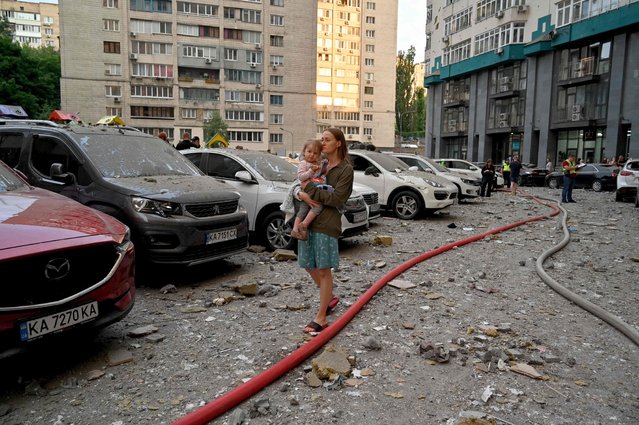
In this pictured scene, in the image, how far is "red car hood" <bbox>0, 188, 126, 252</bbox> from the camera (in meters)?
3.17

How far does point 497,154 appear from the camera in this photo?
46.6 metres

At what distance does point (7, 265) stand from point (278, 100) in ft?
229

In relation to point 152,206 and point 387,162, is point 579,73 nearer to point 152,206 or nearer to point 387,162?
point 387,162

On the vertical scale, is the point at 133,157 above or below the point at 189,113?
below

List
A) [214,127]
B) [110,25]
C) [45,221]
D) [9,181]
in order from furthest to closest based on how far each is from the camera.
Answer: [110,25]
[214,127]
[9,181]
[45,221]

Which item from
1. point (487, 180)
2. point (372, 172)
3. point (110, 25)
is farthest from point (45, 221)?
point (110, 25)

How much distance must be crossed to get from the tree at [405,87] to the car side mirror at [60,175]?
9836 centimetres

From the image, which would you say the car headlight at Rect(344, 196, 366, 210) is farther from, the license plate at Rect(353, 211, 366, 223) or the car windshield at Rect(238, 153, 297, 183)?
the car windshield at Rect(238, 153, 297, 183)

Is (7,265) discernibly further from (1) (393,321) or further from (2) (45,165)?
(2) (45,165)

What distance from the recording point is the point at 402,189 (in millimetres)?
12211

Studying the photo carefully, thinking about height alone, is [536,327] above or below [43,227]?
below

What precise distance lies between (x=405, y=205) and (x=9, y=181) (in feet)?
30.6

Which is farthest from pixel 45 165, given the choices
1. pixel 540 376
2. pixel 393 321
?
pixel 540 376

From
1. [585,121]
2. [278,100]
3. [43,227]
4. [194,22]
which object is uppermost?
[194,22]
